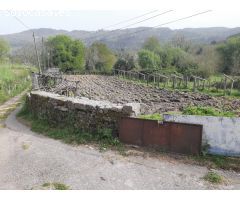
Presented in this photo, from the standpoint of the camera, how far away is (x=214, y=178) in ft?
24.5

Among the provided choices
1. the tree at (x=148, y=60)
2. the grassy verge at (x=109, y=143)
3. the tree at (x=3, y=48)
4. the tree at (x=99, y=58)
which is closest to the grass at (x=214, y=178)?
the grassy verge at (x=109, y=143)

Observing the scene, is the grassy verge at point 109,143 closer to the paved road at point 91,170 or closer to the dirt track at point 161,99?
the paved road at point 91,170

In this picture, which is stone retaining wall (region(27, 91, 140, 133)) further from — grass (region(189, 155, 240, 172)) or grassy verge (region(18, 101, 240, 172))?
grass (region(189, 155, 240, 172))

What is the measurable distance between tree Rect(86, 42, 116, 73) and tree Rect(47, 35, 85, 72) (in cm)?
436

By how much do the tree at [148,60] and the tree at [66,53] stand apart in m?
14.5

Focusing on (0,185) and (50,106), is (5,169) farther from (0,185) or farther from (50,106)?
(50,106)

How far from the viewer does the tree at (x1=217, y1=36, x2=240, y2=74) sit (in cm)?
4720

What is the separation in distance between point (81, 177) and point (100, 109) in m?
3.17

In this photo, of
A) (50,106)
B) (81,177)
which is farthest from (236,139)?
(50,106)

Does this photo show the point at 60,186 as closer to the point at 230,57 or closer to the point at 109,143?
the point at 109,143

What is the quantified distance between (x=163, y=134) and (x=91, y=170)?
8.01 ft

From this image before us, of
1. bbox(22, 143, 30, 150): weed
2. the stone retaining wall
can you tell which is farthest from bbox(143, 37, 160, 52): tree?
bbox(22, 143, 30, 150): weed

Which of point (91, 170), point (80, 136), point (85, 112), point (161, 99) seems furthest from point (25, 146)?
point (161, 99)

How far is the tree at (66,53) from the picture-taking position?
231 feet
